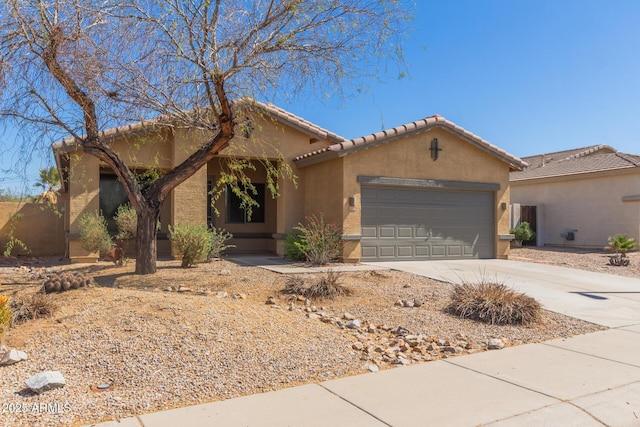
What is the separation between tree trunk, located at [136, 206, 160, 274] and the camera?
34.1ft

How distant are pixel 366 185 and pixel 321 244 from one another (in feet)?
7.64

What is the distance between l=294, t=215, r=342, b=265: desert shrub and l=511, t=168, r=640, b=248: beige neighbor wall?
13456mm

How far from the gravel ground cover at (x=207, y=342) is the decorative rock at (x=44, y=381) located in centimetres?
6

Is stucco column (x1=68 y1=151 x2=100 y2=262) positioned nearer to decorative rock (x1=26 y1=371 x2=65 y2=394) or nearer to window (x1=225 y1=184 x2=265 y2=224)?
window (x1=225 y1=184 x2=265 y2=224)

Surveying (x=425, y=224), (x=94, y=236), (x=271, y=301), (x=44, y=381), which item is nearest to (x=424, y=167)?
(x=425, y=224)

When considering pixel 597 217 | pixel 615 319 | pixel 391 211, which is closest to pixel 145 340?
pixel 615 319

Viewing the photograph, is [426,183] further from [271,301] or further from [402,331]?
[402,331]

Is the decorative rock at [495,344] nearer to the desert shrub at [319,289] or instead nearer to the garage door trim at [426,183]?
the desert shrub at [319,289]

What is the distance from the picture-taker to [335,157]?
1397cm

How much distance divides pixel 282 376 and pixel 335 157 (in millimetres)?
9289

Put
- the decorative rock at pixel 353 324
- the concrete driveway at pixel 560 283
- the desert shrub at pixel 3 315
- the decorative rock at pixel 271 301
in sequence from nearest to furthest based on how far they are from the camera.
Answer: the desert shrub at pixel 3 315, the decorative rock at pixel 353 324, the decorative rock at pixel 271 301, the concrete driveway at pixel 560 283

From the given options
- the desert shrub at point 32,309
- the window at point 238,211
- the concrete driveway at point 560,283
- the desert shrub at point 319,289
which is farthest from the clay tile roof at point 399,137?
the desert shrub at point 32,309

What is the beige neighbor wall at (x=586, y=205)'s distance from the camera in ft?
67.6

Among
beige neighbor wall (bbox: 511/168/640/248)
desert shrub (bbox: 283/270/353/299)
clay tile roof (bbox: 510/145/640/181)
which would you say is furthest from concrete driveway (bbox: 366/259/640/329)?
clay tile roof (bbox: 510/145/640/181)
